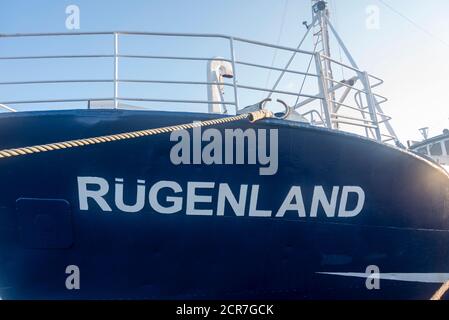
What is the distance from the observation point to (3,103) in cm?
352

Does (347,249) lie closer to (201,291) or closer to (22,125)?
(201,291)

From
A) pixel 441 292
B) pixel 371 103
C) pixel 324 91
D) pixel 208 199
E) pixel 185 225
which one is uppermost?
pixel 371 103

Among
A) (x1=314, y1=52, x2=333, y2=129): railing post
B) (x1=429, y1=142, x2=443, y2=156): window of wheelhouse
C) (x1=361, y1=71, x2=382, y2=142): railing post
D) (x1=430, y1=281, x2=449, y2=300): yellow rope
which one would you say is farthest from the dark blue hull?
(x1=429, y1=142, x2=443, y2=156): window of wheelhouse

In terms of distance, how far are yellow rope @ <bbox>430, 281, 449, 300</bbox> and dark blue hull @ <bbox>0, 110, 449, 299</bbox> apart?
414 millimetres

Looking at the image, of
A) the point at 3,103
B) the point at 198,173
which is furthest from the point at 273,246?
the point at 3,103

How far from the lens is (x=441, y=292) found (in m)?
3.73

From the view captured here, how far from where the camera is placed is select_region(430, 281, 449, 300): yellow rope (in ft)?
12.0

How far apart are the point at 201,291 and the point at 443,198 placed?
3028mm

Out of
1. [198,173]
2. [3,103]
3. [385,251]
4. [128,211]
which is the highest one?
[3,103]

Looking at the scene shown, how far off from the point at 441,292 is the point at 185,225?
3.07m

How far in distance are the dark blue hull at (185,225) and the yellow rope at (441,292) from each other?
16.3 inches

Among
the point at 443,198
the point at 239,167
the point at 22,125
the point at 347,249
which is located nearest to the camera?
the point at 22,125

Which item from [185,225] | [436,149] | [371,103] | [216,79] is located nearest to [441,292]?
[371,103]

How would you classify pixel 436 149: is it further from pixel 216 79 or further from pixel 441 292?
pixel 216 79
